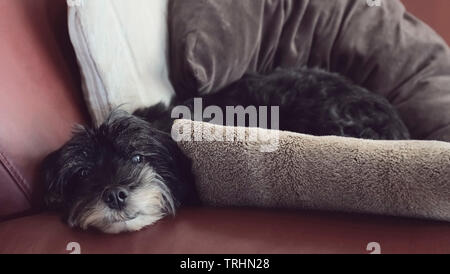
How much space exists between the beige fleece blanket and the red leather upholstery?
302mm

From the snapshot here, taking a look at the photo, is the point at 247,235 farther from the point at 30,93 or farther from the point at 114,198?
the point at 30,93

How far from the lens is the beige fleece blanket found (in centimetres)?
97

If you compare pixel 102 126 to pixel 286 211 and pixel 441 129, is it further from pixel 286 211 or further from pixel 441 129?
pixel 441 129

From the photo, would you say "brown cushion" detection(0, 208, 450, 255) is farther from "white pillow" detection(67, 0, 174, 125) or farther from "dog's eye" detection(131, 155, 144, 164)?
"white pillow" detection(67, 0, 174, 125)

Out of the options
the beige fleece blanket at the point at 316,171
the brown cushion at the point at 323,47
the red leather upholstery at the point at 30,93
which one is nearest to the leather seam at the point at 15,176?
the red leather upholstery at the point at 30,93

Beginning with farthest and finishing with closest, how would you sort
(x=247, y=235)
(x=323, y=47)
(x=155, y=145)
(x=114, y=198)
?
(x=323, y=47) < (x=155, y=145) < (x=114, y=198) < (x=247, y=235)

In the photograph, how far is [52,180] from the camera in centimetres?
115

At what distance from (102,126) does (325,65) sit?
73 centimetres

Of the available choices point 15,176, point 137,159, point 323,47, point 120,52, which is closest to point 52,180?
point 15,176

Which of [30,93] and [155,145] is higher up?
[30,93]

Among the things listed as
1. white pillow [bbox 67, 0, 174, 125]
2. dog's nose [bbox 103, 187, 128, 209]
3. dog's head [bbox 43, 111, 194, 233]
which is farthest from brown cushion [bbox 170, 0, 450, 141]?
dog's nose [bbox 103, 187, 128, 209]

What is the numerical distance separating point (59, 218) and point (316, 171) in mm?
564
